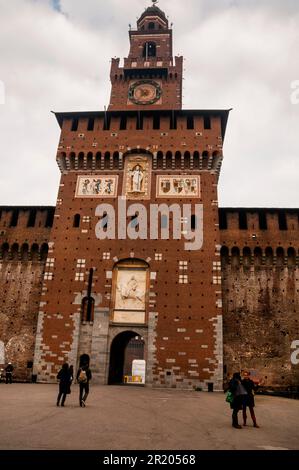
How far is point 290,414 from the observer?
479 inches

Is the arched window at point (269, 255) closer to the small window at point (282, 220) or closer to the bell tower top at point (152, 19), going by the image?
the small window at point (282, 220)

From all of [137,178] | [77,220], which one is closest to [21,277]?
[77,220]

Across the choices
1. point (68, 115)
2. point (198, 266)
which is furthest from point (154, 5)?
point (198, 266)

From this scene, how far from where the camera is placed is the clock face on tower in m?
30.3

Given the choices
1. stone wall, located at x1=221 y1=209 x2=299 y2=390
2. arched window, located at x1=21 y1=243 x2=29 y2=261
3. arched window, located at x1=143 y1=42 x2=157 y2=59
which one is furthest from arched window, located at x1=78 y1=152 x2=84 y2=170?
arched window, located at x1=143 y1=42 x2=157 y2=59

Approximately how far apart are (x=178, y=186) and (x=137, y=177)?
2.89 m

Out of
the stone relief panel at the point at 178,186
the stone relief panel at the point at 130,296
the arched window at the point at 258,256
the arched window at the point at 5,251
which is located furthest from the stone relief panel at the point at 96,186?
the arched window at the point at 258,256

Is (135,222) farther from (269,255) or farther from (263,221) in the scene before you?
(269,255)

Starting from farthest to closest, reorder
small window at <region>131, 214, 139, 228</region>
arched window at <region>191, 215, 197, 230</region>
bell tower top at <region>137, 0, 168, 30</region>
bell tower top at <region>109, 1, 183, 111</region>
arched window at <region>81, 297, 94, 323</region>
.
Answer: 1. bell tower top at <region>137, 0, 168, 30</region>
2. bell tower top at <region>109, 1, 183, 111</region>
3. small window at <region>131, 214, 139, 228</region>
4. arched window at <region>191, 215, 197, 230</region>
5. arched window at <region>81, 297, 94, 323</region>

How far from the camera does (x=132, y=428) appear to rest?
8.33 m

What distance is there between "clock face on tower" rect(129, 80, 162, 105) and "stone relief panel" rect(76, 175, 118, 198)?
861cm

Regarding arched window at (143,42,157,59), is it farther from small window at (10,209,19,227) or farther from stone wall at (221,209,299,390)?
small window at (10,209,19,227)

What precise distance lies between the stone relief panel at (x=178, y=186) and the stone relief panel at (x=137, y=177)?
34.2 inches
